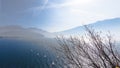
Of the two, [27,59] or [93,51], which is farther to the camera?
[27,59]

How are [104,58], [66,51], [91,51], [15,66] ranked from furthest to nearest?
[15,66], [66,51], [91,51], [104,58]

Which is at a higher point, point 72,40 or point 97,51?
point 72,40

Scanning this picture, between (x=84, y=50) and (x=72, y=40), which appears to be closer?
(x=84, y=50)

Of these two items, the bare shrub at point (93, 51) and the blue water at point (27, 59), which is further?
the blue water at point (27, 59)

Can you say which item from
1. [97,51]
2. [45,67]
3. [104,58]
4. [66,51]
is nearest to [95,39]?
[97,51]

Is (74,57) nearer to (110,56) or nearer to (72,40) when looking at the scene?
(72,40)

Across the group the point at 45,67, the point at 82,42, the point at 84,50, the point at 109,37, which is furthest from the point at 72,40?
the point at 45,67

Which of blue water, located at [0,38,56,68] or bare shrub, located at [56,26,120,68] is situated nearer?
bare shrub, located at [56,26,120,68]

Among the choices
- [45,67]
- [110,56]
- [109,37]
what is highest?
[109,37]

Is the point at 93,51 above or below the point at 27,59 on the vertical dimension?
above

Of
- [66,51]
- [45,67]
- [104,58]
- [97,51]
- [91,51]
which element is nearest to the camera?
[104,58]
